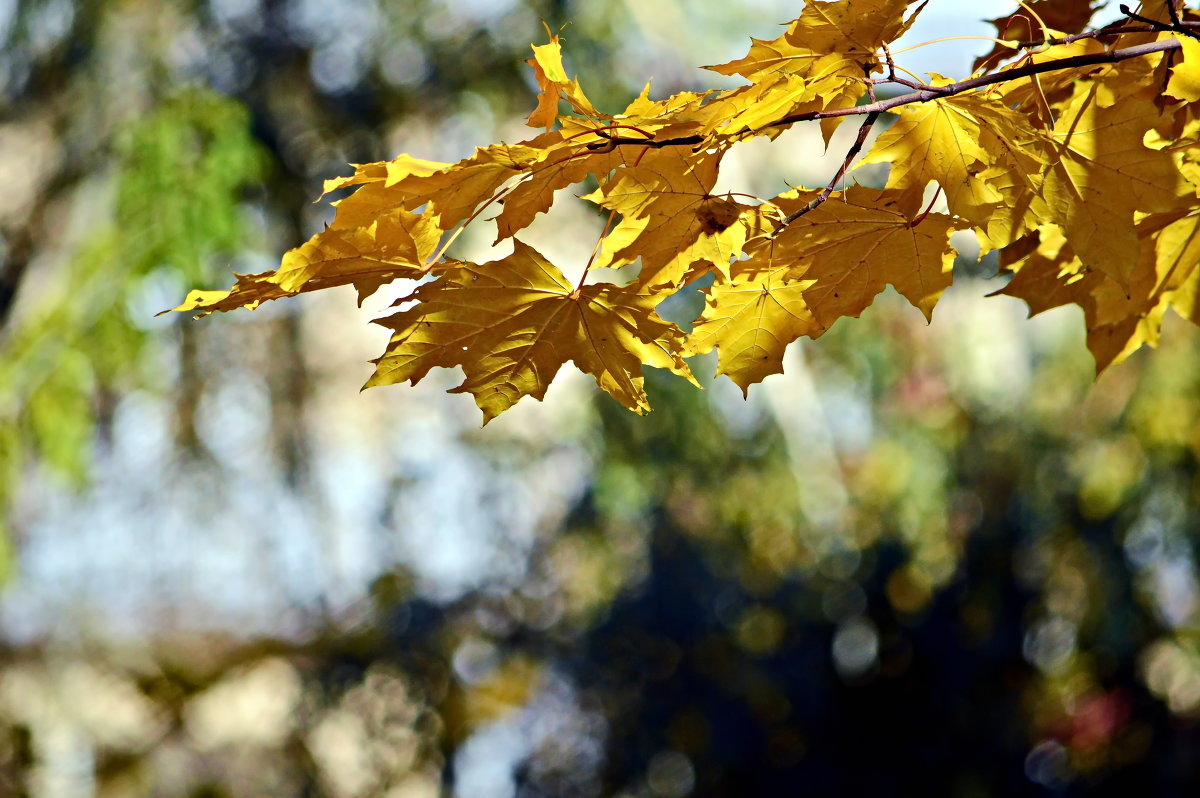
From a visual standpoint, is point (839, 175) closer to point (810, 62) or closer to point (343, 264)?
point (810, 62)

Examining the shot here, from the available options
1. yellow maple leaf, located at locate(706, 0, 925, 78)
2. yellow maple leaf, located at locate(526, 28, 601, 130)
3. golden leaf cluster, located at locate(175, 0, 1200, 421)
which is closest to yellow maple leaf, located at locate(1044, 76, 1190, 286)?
golden leaf cluster, located at locate(175, 0, 1200, 421)

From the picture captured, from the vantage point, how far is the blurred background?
2447 millimetres

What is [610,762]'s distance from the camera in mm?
2680

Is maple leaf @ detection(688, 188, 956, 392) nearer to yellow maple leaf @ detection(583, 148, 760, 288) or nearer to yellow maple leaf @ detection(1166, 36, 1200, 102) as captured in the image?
yellow maple leaf @ detection(583, 148, 760, 288)

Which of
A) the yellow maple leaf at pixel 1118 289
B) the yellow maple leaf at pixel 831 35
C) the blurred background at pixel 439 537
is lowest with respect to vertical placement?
the blurred background at pixel 439 537

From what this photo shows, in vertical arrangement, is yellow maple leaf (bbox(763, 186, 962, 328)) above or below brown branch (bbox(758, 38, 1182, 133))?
below

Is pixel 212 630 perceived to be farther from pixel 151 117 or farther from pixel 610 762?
pixel 151 117

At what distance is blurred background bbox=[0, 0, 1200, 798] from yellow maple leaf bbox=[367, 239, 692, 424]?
1897mm

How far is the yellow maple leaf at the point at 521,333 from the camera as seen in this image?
520 millimetres

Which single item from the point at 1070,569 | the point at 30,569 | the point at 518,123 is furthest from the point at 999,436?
the point at 30,569

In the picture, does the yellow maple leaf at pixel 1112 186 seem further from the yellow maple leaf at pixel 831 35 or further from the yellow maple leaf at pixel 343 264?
the yellow maple leaf at pixel 343 264

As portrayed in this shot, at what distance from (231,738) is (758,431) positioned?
180 cm

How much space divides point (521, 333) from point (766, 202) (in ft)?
0.50

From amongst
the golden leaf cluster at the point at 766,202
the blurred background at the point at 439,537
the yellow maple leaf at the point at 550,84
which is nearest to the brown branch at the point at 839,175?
the golden leaf cluster at the point at 766,202
